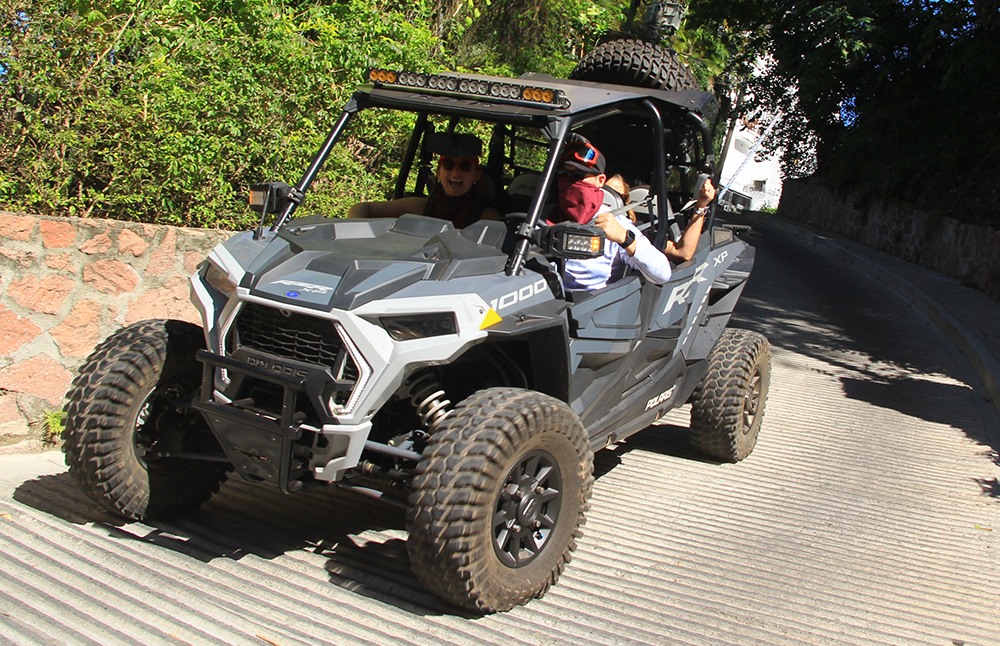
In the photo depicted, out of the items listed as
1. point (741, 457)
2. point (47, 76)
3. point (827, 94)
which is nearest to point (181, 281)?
point (47, 76)

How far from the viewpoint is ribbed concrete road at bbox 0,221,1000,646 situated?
11.0ft

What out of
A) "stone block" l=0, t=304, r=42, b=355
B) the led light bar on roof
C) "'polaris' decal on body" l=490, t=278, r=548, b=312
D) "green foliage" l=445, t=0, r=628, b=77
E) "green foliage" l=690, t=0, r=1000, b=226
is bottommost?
"stone block" l=0, t=304, r=42, b=355

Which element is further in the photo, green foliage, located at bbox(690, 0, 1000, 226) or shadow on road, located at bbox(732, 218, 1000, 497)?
green foliage, located at bbox(690, 0, 1000, 226)

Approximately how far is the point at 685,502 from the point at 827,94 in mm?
20650

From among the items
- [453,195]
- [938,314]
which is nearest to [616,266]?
[453,195]

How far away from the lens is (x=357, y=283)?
11.1 ft

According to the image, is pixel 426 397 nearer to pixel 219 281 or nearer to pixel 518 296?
pixel 518 296

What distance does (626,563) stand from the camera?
420 cm

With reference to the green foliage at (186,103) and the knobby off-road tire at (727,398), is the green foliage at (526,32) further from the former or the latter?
the knobby off-road tire at (727,398)

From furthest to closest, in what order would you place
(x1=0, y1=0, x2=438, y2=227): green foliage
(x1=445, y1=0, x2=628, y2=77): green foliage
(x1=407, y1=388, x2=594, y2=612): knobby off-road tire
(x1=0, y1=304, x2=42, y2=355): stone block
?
1. (x1=445, y1=0, x2=628, y2=77): green foliage
2. (x1=0, y1=0, x2=438, y2=227): green foliage
3. (x1=0, y1=304, x2=42, y2=355): stone block
4. (x1=407, y1=388, x2=594, y2=612): knobby off-road tire

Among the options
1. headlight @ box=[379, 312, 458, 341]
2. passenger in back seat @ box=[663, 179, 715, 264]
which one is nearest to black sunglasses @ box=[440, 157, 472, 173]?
passenger in back seat @ box=[663, 179, 715, 264]

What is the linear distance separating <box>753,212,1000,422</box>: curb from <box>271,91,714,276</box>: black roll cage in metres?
4.98

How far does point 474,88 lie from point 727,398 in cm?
253

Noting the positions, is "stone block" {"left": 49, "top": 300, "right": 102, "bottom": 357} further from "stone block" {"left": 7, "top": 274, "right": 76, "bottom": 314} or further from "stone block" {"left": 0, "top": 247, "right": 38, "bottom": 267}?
"stone block" {"left": 0, "top": 247, "right": 38, "bottom": 267}
